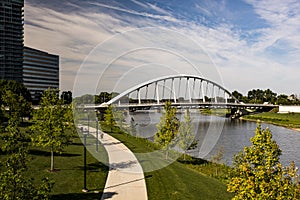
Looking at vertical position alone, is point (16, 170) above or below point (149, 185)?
above

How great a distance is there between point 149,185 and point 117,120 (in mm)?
19784

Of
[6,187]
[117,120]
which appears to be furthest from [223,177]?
[117,120]

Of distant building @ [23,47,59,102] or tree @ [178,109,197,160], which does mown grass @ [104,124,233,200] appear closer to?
tree @ [178,109,197,160]

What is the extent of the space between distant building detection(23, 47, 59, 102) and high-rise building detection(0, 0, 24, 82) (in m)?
4.77

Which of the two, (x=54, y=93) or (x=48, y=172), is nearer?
(x=48, y=172)

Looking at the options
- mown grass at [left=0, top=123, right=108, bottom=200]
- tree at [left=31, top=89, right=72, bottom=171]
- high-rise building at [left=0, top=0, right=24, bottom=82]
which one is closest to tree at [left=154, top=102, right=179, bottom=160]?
mown grass at [left=0, top=123, right=108, bottom=200]

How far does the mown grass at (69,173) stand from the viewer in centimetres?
1285

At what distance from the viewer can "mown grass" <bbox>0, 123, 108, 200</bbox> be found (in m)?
12.9

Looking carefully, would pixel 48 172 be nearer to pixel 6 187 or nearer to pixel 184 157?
pixel 6 187

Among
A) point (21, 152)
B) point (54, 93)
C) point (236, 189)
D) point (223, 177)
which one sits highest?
point (54, 93)

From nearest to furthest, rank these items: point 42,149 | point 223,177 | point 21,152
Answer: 1. point 21,152
2. point 223,177
3. point 42,149

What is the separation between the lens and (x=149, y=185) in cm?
1430

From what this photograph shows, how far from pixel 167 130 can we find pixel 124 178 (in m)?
6.41

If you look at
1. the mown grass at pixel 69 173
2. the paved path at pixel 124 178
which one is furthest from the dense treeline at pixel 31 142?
the paved path at pixel 124 178
